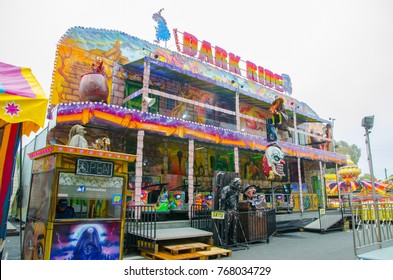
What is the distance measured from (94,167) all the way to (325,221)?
456 inches

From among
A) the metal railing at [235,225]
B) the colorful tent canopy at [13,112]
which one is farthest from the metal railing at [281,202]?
the colorful tent canopy at [13,112]

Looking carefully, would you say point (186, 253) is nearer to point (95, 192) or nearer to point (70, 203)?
point (95, 192)

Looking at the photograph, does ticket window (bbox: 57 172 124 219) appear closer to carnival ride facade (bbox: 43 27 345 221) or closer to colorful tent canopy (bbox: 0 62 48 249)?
colorful tent canopy (bbox: 0 62 48 249)

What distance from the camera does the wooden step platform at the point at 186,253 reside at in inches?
274

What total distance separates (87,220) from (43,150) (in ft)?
5.67

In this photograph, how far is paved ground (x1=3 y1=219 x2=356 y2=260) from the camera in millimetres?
7621

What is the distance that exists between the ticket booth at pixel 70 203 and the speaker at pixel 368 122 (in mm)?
5792

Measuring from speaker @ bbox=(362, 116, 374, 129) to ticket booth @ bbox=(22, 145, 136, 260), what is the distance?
579 centimetres

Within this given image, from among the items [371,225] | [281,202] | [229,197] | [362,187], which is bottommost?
[371,225]

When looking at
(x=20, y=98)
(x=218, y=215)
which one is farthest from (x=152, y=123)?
(x=20, y=98)

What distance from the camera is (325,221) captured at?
43.4 feet

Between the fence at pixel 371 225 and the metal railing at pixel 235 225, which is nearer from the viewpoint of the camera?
the fence at pixel 371 225

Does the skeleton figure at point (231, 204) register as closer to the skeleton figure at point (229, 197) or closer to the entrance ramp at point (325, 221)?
the skeleton figure at point (229, 197)

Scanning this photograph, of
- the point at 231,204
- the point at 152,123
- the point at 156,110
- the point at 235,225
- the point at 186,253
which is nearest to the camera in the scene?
the point at 186,253
